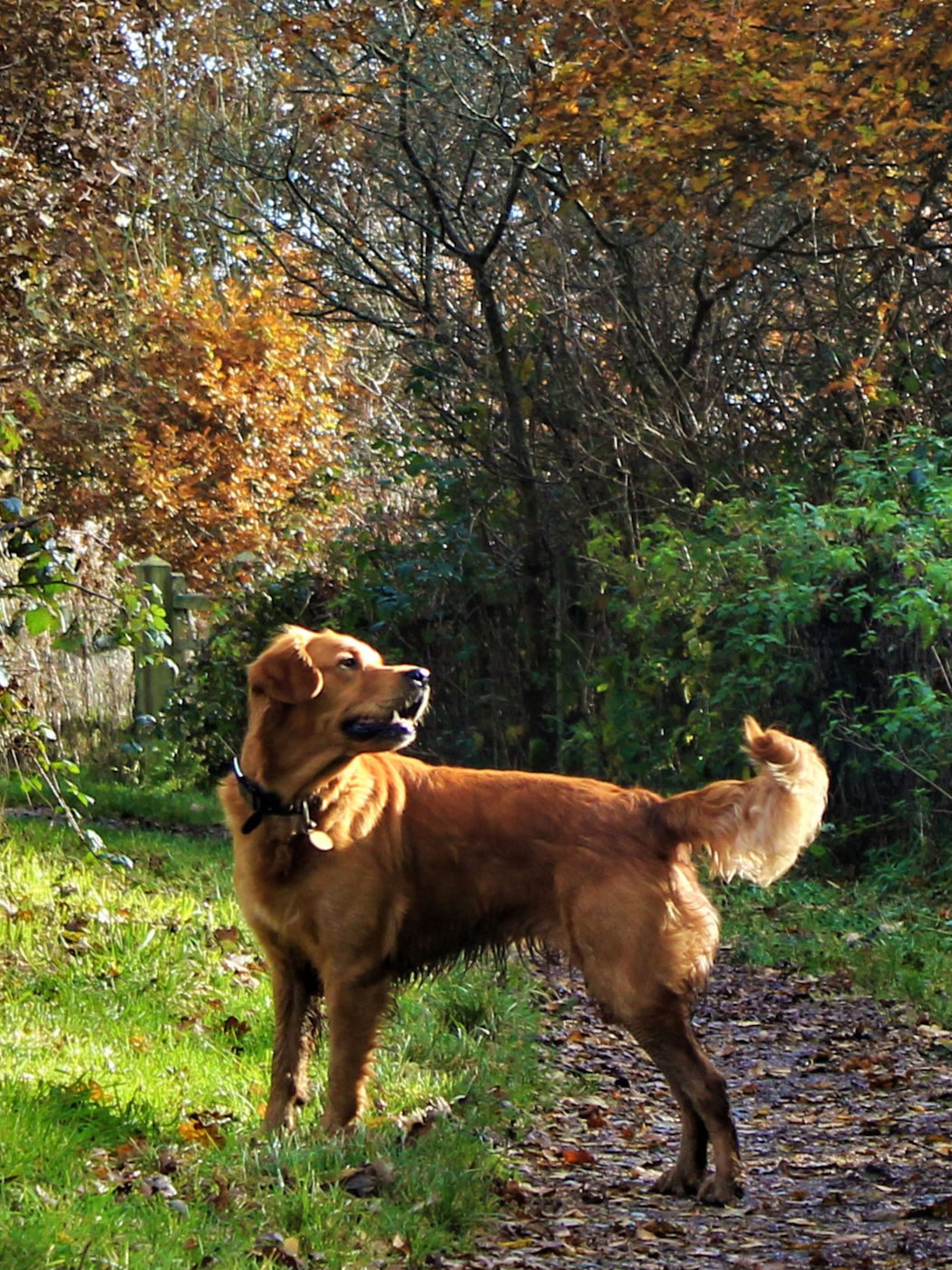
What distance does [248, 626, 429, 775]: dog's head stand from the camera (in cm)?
546

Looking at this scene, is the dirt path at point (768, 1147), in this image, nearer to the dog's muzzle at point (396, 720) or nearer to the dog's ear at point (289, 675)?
the dog's muzzle at point (396, 720)

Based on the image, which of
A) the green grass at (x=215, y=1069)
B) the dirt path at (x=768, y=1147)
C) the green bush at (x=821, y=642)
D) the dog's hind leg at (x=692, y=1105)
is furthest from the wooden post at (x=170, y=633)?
the dog's hind leg at (x=692, y=1105)

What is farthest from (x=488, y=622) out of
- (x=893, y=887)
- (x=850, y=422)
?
(x=893, y=887)

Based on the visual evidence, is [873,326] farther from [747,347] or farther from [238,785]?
[238,785]

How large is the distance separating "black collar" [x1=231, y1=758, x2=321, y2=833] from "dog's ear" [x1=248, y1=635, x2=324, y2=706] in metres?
0.32

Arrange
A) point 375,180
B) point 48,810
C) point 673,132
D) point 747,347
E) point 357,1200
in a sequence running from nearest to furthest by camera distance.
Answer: point 357,1200
point 673,132
point 48,810
point 747,347
point 375,180

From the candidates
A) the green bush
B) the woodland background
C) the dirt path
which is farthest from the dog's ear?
the green bush

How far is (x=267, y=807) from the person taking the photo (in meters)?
5.40

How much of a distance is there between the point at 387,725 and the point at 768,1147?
6.49 ft

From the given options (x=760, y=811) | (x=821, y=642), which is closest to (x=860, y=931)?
(x=821, y=642)

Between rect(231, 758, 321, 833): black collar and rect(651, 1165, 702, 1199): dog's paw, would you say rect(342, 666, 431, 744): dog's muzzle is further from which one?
rect(651, 1165, 702, 1199): dog's paw

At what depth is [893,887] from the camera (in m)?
9.85

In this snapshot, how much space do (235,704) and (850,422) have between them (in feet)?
18.5

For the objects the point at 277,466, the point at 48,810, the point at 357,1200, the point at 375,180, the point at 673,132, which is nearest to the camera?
the point at 357,1200
